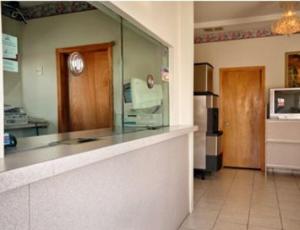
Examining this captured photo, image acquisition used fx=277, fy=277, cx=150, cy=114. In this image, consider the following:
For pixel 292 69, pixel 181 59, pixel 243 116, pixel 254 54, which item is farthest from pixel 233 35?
pixel 181 59

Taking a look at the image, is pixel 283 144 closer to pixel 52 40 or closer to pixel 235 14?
pixel 235 14

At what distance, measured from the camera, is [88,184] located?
1.27 m

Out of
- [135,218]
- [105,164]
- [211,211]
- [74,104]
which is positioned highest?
[74,104]

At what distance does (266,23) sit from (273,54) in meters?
0.66

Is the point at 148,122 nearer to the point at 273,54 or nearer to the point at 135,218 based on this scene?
the point at 135,218

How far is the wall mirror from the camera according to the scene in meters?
2.52

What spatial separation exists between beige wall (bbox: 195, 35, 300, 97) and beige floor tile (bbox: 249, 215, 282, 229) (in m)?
2.85

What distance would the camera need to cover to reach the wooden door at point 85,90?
335cm

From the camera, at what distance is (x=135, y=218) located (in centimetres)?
177

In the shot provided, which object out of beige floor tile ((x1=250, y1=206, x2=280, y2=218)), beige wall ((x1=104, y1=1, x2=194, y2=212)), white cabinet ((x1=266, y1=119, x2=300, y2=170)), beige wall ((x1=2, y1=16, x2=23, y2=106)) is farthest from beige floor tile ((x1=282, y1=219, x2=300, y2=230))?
beige wall ((x1=2, y1=16, x2=23, y2=106))

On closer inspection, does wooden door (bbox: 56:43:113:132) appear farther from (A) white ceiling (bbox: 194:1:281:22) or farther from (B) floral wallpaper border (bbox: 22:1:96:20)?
(A) white ceiling (bbox: 194:1:281:22)

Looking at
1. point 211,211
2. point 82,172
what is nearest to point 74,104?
point 211,211

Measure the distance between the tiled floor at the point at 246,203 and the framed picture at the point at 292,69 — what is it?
168 centimetres

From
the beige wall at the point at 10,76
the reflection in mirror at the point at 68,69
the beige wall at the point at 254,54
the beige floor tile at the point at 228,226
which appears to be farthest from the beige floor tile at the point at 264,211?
the beige wall at the point at 10,76
